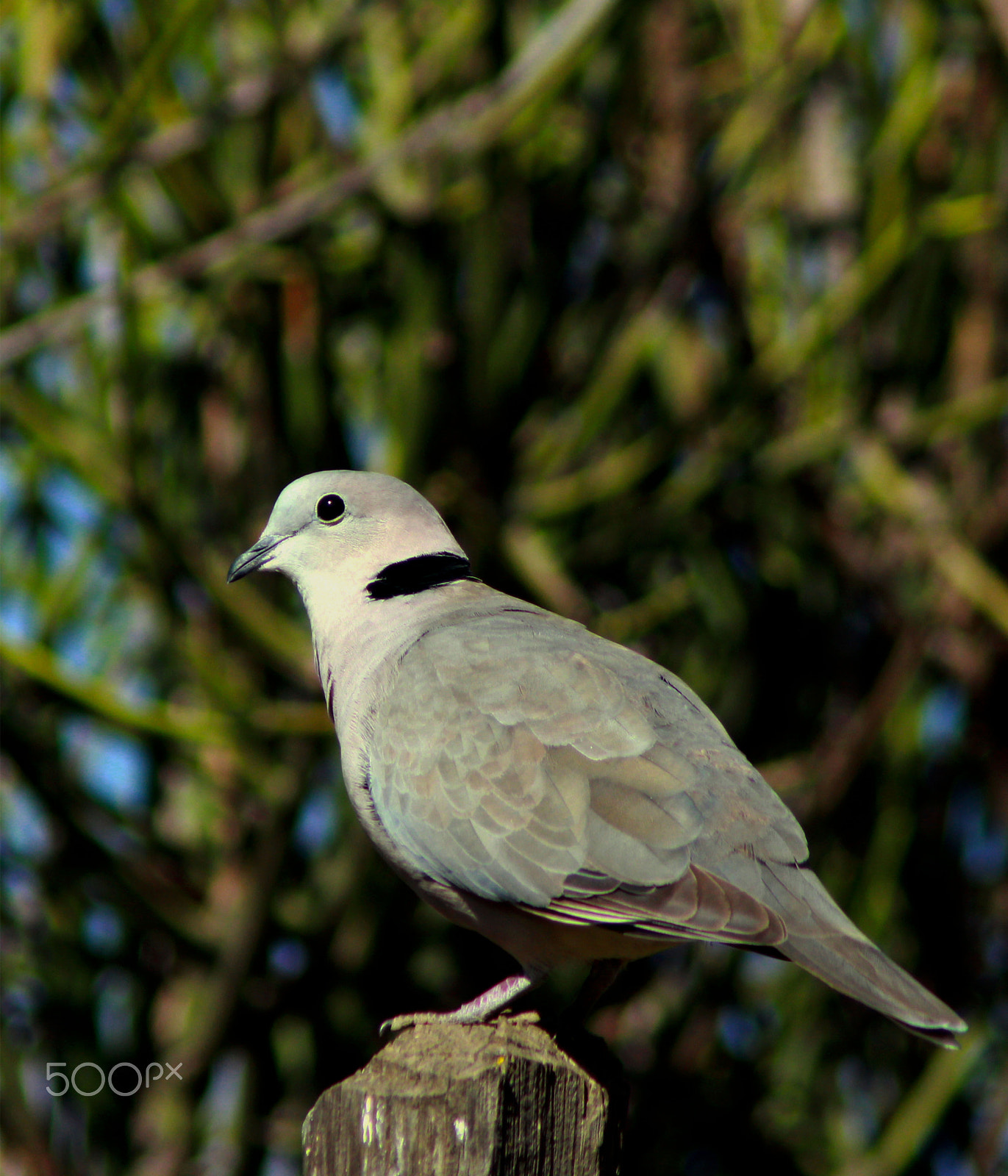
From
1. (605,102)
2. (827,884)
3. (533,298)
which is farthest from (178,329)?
(827,884)

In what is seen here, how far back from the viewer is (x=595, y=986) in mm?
2248

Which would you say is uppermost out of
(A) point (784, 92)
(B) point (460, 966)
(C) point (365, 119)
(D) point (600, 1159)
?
A: (C) point (365, 119)

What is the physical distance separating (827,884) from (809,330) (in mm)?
1896

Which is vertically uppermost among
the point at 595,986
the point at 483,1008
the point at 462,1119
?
the point at 462,1119

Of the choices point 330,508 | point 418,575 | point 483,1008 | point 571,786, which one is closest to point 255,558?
point 330,508

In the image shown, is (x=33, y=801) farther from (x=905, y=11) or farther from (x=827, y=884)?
(x=905, y=11)

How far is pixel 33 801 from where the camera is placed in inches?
146

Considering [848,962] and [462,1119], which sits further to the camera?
[848,962]

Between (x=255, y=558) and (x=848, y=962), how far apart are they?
1.44 meters

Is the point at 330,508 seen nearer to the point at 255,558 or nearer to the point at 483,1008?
the point at 255,558

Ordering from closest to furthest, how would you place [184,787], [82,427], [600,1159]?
A: [600,1159]
[82,427]
[184,787]

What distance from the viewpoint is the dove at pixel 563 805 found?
1857 millimetres

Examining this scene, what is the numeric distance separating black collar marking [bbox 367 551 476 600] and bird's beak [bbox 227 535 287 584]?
0.24 meters

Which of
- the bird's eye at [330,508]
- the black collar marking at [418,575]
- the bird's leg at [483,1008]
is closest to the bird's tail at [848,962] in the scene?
the bird's leg at [483,1008]
